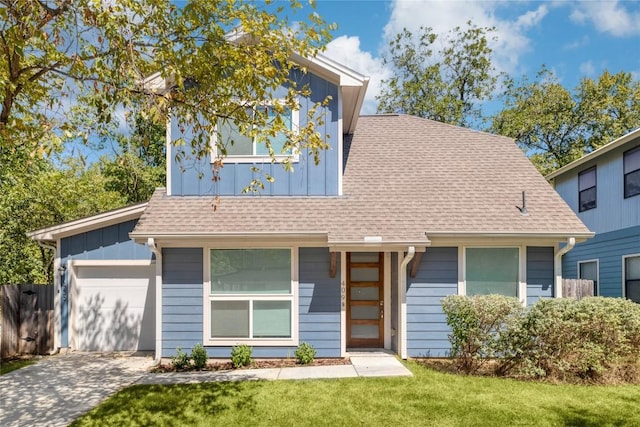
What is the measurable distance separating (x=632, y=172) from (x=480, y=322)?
8.42 m

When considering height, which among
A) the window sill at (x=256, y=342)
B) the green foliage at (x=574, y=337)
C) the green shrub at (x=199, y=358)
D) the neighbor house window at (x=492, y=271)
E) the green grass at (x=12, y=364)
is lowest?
the green grass at (x=12, y=364)

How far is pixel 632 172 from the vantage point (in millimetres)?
12062

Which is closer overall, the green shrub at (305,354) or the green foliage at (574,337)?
the green foliage at (574,337)

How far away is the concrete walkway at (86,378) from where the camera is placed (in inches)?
227

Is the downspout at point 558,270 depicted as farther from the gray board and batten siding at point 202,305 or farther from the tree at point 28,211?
the tree at point 28,211

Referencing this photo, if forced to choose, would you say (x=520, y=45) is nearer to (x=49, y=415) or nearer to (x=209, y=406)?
(x=209, y=406)

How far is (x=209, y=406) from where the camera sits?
228 inches

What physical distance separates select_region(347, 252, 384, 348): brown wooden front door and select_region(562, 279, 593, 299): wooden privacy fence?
4.20 meters

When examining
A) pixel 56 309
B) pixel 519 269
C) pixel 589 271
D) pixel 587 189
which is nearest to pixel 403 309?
pixel 519 269

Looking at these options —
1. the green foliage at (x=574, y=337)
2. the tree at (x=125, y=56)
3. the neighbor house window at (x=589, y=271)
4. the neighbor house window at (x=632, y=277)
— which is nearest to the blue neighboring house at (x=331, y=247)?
the green foliage at (x=574, y=337)

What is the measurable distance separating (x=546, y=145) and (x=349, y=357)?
21.9 metres

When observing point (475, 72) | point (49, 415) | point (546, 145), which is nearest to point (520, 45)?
point (475, 72)

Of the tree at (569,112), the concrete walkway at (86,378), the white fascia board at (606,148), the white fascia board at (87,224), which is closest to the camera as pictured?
the concrete walkway at (86,378)

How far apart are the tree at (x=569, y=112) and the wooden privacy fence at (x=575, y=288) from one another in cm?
1382
